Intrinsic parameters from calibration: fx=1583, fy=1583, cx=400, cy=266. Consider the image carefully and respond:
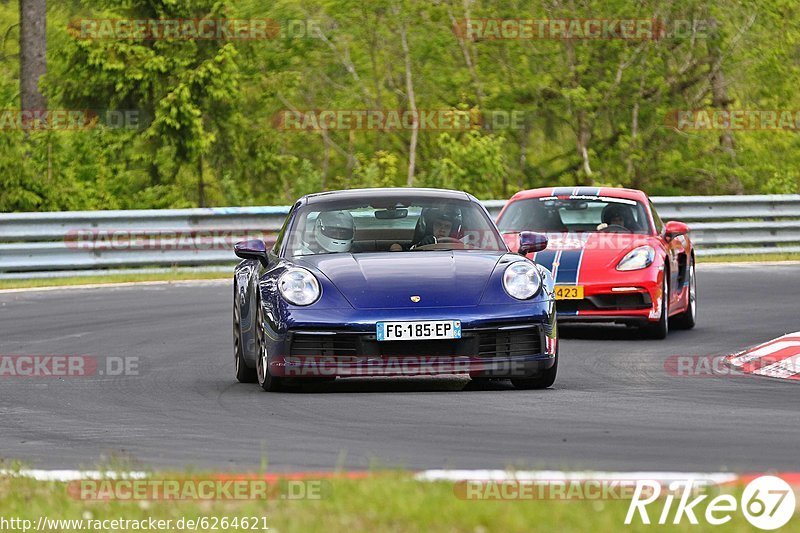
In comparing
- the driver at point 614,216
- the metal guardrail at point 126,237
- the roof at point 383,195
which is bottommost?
the metal guardrail at point 126,237

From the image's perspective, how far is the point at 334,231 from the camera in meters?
10.4

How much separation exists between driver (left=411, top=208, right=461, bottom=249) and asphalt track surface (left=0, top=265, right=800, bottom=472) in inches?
36.6

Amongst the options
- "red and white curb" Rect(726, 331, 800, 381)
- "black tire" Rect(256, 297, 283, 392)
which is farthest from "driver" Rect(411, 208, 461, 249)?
"red and white curb" Rect(726, 331, 800, 381)

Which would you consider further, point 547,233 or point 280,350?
point 547,233

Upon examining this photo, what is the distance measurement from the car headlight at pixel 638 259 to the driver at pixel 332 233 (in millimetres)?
3706

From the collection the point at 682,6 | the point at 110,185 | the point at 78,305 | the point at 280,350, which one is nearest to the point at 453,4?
the point at 682,6

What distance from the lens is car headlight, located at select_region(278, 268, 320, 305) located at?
9336mm

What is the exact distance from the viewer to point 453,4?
32500 mm

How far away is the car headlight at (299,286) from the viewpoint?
9.34m

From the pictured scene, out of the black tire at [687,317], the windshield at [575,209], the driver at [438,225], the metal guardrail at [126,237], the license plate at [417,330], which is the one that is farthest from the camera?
the metal guardrail at [126,237]

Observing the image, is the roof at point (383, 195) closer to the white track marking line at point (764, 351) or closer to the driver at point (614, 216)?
the white track marking line at point (764, 351)

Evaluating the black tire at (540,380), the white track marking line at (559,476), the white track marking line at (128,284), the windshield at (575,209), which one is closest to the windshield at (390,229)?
the black tire at (540,380)

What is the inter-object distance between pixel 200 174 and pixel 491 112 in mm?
6756

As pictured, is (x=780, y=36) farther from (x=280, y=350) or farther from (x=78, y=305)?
(x=280, y=350)
